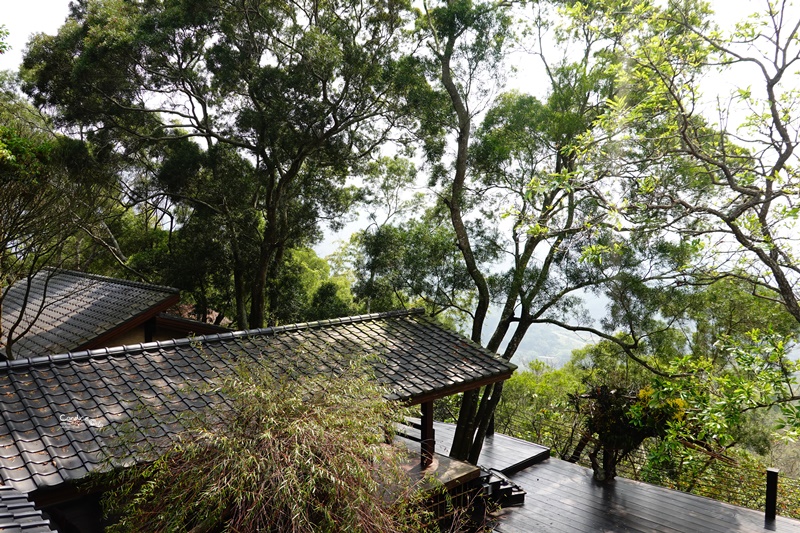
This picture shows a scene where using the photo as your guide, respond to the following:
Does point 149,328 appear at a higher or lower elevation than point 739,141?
lower

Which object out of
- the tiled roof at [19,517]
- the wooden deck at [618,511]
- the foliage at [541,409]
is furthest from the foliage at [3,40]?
the foliage at [541,409]

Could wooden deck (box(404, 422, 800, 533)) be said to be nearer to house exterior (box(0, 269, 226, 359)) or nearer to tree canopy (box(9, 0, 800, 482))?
tree canopy (box(9, 0, 800, 482))

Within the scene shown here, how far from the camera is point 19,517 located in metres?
2.55

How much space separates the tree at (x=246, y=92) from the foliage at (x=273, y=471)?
8.05m

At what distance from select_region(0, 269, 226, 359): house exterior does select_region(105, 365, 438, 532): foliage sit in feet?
16.5

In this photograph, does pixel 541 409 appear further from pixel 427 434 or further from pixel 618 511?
pixel 427 434

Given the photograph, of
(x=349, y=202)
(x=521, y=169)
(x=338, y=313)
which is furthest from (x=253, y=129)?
(x=521, y=169)

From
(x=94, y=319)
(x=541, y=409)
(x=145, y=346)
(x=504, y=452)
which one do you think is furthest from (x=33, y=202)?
(x=541, y=409)

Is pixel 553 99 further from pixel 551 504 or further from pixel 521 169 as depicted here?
pixel 551 504

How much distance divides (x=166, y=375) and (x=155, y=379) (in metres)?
0.12

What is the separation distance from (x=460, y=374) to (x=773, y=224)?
3.44 metres

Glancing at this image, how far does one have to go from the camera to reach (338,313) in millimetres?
12359

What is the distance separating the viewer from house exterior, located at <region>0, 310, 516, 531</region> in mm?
3703

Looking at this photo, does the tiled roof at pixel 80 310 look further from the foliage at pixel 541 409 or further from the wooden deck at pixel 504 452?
the foliage at pixel 541 409
